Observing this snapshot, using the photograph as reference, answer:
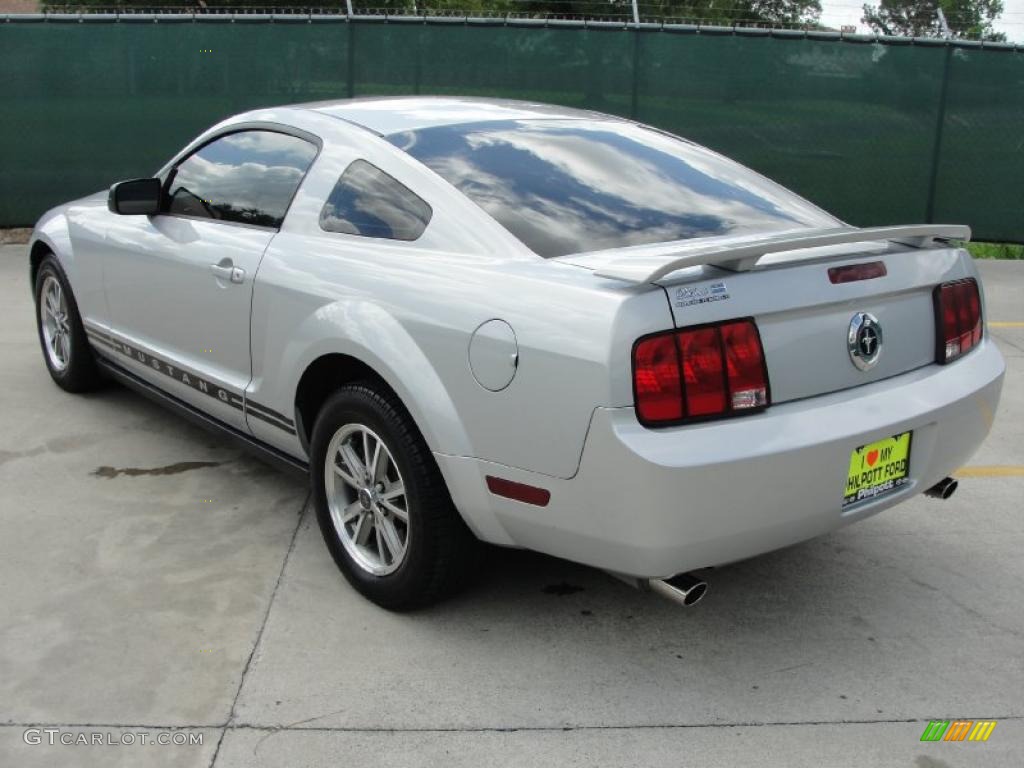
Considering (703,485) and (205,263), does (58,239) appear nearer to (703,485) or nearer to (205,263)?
(205,263)

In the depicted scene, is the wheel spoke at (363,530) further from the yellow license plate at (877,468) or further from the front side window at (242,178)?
the yellow license plate at (877,468)

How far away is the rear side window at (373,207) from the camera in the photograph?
138 inches

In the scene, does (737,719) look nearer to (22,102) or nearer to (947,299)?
(947,299)

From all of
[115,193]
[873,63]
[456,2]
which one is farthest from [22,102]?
[456,2]

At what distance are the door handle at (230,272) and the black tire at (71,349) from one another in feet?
5.42

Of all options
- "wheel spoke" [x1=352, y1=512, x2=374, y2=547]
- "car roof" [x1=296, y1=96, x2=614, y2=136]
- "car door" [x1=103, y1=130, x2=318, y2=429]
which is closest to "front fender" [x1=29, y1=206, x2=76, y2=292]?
"car door" [x1=103, y1=130, x2=318, y2=429]

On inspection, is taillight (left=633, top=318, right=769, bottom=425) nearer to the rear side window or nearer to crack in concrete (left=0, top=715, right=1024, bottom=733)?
crack in concrete (left=0, top=715, right=1024, bottom=733)

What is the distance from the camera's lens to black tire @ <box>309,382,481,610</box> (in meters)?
3.26

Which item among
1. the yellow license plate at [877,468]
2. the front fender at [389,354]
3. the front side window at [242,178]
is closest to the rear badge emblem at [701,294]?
the yellow license plate at [877,468]

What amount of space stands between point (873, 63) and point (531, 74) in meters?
3.34

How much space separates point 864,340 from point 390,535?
155cm

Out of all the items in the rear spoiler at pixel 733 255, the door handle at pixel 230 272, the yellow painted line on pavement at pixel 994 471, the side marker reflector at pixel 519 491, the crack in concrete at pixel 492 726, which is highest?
the rear spoiler at pixel 733 255

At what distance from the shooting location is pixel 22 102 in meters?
10.3
